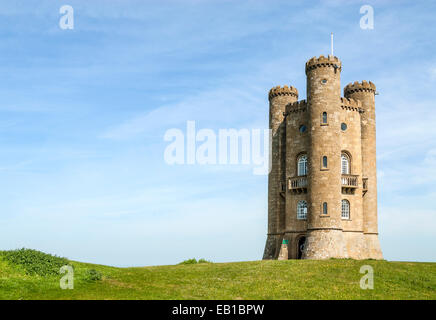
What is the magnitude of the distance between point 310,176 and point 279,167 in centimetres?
603

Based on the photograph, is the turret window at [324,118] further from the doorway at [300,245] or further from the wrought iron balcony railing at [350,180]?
the doorway at [300,245]

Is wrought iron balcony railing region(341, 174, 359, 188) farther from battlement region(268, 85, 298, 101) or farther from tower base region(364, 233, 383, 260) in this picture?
battlement region(268, 85, 298, 101)

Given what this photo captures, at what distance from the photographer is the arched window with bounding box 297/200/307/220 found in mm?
47469

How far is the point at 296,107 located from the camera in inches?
1986

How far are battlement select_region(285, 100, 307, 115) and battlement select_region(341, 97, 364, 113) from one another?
3980 millimetres

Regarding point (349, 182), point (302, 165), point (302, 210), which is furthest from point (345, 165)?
point (302, 210)

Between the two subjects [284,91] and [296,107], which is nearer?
[296,107]

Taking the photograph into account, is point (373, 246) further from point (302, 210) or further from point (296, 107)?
point (296, 107)

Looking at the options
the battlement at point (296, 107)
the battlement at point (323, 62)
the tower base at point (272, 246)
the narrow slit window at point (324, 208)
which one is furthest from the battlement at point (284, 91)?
the tower base at point (272, 246)

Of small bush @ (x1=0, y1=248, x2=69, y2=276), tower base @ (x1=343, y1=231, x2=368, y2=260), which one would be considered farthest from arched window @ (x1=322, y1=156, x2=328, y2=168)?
small bush @ (x1=0, y1=248, x2=69, y2=276)

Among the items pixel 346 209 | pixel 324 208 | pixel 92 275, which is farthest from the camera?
pixel 346 209

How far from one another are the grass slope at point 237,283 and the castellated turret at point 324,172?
10.7m

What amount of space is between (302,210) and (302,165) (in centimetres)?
468
